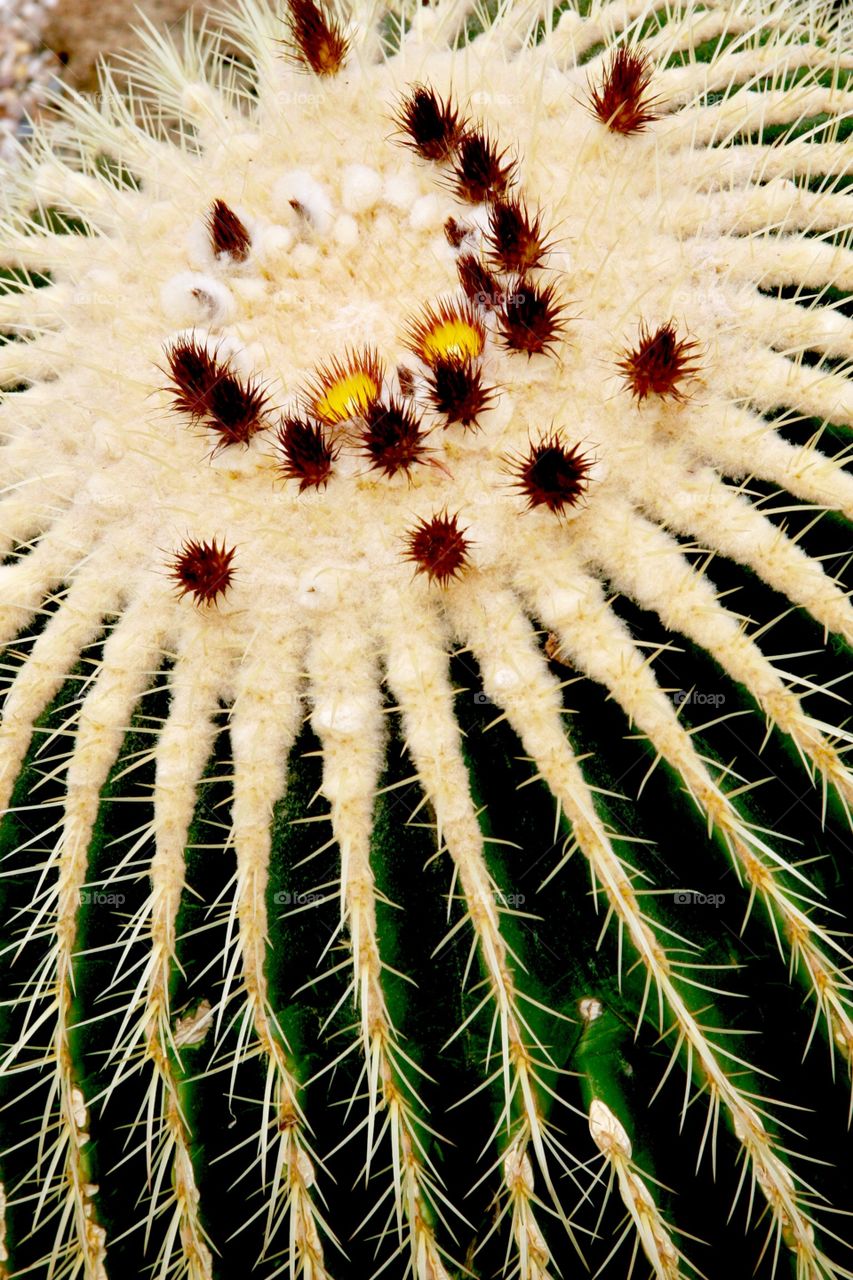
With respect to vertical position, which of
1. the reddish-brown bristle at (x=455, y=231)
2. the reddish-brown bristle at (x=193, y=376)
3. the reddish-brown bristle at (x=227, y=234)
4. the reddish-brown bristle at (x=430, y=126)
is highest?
the reddish-brown bristle at (x=430, y=126)

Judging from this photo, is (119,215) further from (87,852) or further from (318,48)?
(87,852)

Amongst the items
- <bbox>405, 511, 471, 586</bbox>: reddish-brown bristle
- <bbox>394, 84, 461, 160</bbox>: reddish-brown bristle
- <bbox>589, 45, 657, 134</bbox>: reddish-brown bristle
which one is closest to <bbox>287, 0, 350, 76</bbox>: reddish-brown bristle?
<bbox>394, 84, 461, 160</bbox>: reddish-brown bristle

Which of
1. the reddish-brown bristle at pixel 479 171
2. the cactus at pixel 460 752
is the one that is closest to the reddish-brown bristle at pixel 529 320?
the cactus at pixel 460 752

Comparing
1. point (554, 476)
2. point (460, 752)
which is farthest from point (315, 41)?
point (460, 752)

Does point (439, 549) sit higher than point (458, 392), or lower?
lower

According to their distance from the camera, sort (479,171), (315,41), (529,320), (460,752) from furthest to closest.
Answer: (315,41) → (479,171) → (529,320) → (460,752)

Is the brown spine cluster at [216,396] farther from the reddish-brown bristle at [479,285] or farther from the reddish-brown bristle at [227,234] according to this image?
the reddish-brown bristle at [479,285]

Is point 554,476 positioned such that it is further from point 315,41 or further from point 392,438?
point 315,41
